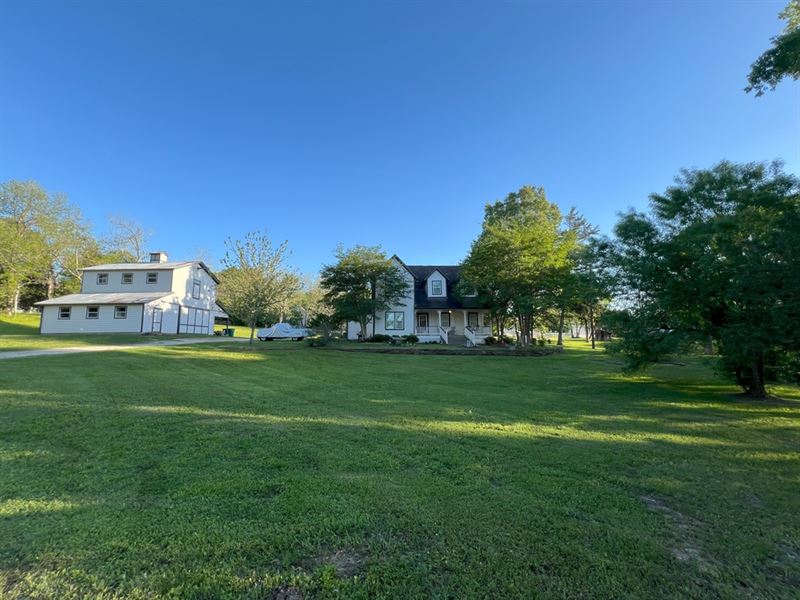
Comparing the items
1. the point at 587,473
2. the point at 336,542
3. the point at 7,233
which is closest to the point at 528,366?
the point at 587,473

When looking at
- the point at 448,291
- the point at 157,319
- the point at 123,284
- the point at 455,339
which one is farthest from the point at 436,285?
the point at 123,284

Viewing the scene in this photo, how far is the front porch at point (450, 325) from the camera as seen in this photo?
94.2 feet

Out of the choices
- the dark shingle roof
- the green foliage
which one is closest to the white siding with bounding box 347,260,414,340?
the dark shingle roof

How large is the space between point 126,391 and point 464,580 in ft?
27.5

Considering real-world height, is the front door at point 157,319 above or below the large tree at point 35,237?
below

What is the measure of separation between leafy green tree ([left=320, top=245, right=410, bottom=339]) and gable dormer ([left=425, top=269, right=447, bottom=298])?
3.03 m

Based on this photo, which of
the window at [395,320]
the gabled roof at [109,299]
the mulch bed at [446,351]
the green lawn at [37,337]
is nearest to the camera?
the green lawn at [37,337]

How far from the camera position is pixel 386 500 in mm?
3223

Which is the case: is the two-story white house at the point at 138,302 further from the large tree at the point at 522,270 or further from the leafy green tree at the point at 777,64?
the leafy green tree at the point at 777,64

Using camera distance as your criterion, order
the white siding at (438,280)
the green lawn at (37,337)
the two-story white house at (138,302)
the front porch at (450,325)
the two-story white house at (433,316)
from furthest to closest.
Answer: the white siding at (438,280)
the two-story white house at (433,316)
the front porch at (450,325)
the two-story white house at (138,302)
the green lawn at (37,337)

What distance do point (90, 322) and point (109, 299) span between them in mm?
2186

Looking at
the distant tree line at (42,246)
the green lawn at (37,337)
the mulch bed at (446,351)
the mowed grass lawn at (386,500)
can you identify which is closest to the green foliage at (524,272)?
the mulch bed at (446,351)

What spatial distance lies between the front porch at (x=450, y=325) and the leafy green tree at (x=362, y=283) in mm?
3079

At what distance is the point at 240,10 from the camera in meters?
13.4
